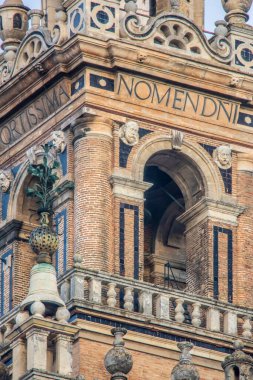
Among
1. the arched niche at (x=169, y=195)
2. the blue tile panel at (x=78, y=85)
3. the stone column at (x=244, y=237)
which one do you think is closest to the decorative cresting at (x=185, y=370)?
the stone column at (x=244, y=237)

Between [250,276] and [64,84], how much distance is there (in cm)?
459

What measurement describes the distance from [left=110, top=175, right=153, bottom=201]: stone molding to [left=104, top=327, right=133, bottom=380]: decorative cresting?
439 centimetres

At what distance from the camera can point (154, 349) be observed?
305ft

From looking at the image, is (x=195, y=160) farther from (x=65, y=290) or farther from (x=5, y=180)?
(x=65, y=290)

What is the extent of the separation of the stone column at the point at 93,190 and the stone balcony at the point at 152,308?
566 mm

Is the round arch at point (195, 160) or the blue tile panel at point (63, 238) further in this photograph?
the round arch at point (195, 160)

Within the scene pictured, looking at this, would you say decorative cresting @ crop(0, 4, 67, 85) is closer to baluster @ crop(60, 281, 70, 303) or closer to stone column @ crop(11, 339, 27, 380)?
baluster @ crop(60, 281, 70, 303)

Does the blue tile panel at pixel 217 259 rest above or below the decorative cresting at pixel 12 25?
below

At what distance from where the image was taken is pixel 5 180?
96.8 meters

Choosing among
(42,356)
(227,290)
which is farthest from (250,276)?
(42,356)

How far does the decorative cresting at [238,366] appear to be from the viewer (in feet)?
295

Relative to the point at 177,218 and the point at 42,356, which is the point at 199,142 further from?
the point at 42,356

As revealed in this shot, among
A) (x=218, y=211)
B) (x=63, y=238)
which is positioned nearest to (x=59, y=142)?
(x=63, y=238)

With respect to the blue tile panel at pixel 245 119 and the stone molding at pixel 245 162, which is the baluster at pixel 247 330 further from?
the blue tile panel at pixel 245 119
